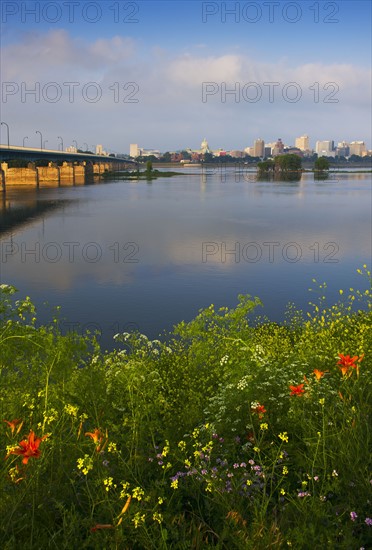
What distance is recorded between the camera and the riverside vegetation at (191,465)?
18.5ft

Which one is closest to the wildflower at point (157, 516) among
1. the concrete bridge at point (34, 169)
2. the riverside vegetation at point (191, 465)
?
the riverside vegetation at point (191, 465)

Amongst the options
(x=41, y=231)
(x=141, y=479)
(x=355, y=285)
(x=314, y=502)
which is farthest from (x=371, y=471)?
(x=41, y=231)

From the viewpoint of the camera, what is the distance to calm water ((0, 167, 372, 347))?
87.3 ft

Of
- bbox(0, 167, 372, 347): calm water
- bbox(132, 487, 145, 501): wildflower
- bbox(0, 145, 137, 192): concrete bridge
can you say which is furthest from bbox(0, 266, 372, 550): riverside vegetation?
bbox(0, 145, 137, 192): concrete bridge

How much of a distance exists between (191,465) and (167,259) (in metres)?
32.2

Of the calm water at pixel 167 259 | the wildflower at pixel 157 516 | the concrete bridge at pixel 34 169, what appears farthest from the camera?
the concrete bridge at pixel 34 169

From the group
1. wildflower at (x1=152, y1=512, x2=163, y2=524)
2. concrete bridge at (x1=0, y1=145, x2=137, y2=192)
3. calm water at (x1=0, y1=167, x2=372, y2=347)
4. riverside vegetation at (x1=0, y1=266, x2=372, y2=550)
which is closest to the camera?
wildflower at (x1=152, y1=512, x2=163, y2=524)

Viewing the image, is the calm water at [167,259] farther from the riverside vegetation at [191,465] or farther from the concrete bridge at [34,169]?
the concrete bridge at [34,169]

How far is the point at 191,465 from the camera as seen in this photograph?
780 centimetres

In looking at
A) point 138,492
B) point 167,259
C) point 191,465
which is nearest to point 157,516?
point 138,492

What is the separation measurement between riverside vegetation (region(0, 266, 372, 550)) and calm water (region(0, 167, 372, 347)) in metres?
10.6

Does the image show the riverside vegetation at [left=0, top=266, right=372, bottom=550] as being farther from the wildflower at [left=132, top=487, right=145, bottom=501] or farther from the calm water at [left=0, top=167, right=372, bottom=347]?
the calm water at [left=0, top=167, right=372, bottom=347]

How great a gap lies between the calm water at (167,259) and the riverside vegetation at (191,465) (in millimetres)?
10617

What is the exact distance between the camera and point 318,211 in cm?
7281
